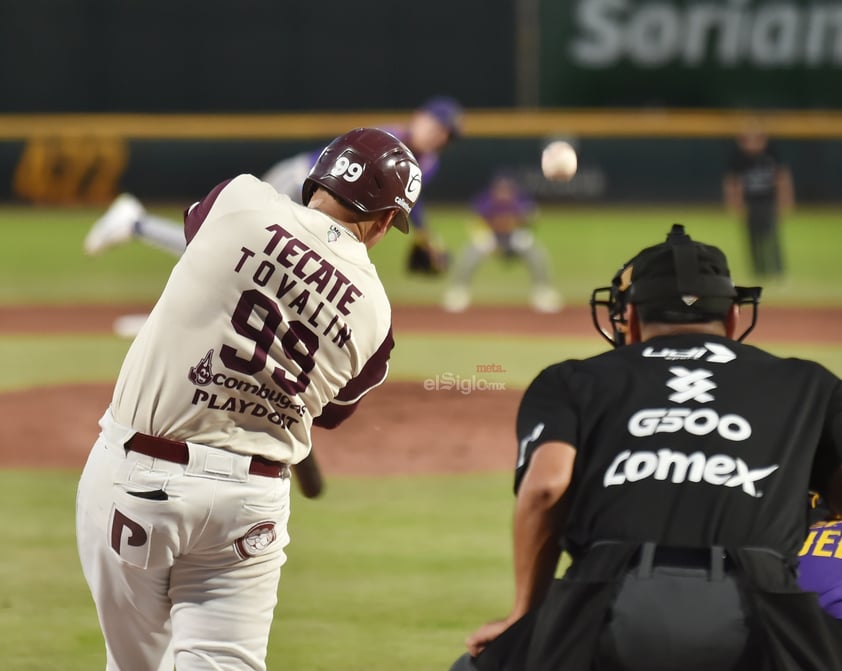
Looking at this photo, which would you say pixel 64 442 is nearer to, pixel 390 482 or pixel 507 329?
pixel 390 482

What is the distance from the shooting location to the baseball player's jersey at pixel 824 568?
307cm

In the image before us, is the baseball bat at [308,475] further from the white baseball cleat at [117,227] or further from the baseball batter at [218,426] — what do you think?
the white baseball cleat at [117,227]

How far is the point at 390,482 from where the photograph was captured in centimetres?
791

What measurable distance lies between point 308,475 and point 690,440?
1.41 metres

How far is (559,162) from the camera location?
376 centimetres

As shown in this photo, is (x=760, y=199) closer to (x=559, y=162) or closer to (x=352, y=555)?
(x=352, y=555)

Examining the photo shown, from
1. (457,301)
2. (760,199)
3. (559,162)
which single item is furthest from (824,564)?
(760,199)

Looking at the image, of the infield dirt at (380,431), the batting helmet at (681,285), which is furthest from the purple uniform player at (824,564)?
the infield dirt at (380,431)

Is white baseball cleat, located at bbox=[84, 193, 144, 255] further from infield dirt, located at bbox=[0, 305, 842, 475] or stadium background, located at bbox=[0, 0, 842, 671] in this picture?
stadium background, located at bbox=[0, 0, 842, 671]

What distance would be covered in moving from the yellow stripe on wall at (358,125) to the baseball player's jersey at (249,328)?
19126 millimetres

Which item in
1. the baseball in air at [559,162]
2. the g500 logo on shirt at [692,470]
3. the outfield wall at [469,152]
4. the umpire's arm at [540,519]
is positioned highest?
the outfield wall at [469,152]

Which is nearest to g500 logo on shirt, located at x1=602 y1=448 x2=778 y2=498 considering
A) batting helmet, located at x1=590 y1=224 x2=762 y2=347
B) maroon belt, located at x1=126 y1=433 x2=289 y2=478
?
batting helmet, located at x1=590 y1=224 x2=762 y2=347

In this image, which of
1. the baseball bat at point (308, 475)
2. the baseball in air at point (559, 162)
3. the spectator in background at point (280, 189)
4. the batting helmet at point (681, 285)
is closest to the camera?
the batting helmet at point (681, 285)

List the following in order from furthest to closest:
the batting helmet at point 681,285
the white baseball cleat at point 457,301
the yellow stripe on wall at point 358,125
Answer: the yellow stripe on wall at point 358,125 → the white baseball cleat at point 457,301 → the batting helmet at point 681,285
